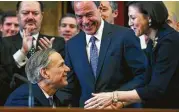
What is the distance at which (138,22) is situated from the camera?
7.82 ft

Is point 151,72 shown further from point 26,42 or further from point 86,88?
point 26,42

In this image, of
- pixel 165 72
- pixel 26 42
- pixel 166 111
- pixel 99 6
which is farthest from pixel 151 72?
pixel 26 42

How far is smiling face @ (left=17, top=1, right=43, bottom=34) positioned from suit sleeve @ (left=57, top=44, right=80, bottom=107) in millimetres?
262

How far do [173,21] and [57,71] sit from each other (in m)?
0.71

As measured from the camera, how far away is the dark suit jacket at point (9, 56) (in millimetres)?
2395

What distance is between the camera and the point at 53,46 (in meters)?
2.41

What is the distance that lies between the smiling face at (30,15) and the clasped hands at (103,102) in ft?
1.69

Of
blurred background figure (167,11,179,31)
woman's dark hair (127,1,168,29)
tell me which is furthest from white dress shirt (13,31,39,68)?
blurred background figure (167,11,179,31)

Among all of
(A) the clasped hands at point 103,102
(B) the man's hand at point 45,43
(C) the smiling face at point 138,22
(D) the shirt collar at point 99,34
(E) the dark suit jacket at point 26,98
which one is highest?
(C) the smiling face at point 138,22

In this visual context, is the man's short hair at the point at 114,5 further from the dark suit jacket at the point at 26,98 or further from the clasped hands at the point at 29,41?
the dark suit jacket at the point at 26,98

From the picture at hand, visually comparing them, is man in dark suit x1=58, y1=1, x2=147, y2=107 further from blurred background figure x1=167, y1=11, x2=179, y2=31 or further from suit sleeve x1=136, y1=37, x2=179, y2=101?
blurred background figure x1=167, y1=11, x2=179, y2=31

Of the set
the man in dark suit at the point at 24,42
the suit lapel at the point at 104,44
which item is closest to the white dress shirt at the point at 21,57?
the man in dark suit at the point at 24,42

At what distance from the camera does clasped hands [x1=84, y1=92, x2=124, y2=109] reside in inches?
91.0

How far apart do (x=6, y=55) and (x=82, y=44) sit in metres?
0.45
